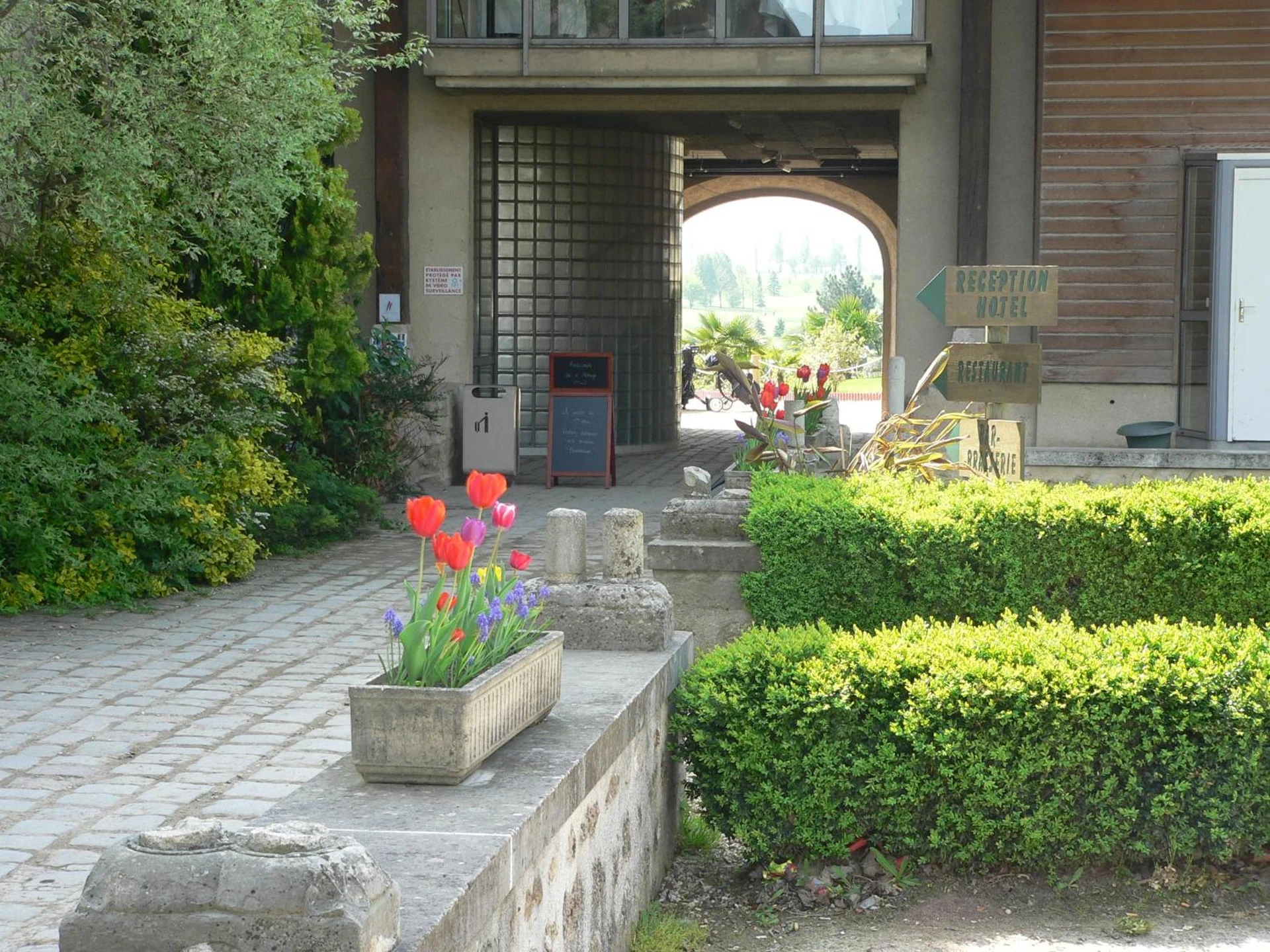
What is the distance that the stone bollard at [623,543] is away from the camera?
15.3 feet

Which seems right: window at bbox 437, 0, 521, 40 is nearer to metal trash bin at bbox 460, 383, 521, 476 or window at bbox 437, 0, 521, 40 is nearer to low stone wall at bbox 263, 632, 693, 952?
metal trash bin at bbox 460, 383, 521, 476

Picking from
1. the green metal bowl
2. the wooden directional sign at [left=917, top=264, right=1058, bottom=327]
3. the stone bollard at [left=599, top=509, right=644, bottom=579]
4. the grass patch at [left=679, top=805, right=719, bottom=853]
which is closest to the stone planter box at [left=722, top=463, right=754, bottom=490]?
the wooden directional sign at [left=917, top=264, right=1058, bottom=327]

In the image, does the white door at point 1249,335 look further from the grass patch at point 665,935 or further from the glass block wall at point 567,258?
the grass patch at point 665,935

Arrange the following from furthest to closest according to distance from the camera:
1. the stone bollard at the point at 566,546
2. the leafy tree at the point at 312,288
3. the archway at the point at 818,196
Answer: the archway at the point at 818,196 < the leafy tree at the point at 312,288 < the stone bollard at the point at 566,546

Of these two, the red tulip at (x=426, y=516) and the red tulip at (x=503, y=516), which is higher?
the red tulip at (x=426, y=516)

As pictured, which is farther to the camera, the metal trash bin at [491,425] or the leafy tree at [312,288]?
the metal trash bin at [491,425]

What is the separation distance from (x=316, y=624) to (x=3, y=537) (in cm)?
179

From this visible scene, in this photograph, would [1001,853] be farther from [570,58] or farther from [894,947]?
[570,58]

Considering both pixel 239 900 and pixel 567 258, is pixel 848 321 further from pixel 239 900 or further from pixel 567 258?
pixel 239 900

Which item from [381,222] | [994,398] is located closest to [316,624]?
[994,398]

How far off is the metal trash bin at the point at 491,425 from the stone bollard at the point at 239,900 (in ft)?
38.8

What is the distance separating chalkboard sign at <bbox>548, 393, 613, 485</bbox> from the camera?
47.7ft

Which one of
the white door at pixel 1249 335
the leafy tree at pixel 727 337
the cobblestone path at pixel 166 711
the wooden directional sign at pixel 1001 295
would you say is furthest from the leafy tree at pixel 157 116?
the leafy tree at pixel 727 337

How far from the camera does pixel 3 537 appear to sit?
8.13m
